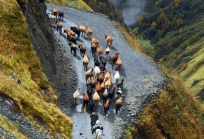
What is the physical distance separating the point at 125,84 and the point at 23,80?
12900 mm

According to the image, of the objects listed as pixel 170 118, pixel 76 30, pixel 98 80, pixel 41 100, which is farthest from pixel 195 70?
pixel 41 100

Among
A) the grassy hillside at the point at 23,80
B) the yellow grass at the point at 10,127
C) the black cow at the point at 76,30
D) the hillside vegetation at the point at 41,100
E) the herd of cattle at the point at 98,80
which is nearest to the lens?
the yellow grass at the point at 10,127

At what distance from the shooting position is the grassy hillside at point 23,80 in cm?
2019

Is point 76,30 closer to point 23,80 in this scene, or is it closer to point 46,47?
point 46,47

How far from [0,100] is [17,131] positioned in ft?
7.38

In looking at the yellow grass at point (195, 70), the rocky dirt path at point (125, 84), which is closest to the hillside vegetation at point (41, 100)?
the rocky dirt path at point (125, 84)

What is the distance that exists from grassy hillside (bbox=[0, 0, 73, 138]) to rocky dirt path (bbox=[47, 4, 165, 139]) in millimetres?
1969

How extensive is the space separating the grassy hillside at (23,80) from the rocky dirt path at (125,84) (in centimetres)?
197

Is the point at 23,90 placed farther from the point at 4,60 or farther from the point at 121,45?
the point at 121,45

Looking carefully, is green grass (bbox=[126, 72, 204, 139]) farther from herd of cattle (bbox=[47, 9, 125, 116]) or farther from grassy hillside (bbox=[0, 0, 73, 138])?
grassy hillside (bbox=[0, 0, 73, 138])

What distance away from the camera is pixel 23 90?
70.0ft

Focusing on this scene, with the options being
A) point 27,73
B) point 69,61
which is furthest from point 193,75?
point 27,73

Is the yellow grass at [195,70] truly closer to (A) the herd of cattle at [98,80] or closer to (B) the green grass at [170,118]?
(B) the green grass at [170,118]

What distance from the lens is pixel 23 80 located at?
22.9 metres
